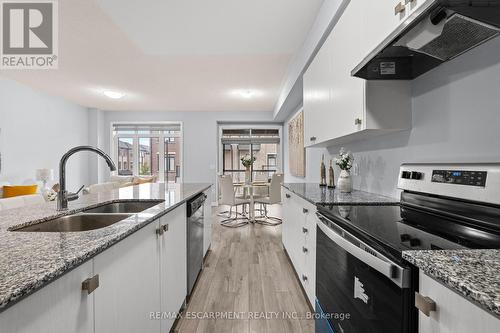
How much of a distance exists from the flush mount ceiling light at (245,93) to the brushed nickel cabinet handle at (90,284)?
14.8 ft

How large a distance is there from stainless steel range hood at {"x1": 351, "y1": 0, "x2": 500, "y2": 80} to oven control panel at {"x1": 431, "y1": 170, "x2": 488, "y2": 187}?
538 mm

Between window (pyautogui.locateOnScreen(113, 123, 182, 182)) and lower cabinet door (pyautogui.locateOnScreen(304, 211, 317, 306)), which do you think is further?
window (pyautogui.locateOnScreen(113, 123, 182, 182))

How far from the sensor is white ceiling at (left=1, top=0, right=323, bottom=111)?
2.32 metres

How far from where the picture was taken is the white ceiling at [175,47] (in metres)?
2.32

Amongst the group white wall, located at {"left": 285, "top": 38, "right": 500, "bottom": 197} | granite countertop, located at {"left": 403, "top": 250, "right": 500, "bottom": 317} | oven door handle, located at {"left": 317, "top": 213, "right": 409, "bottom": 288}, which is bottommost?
oven door handle, located at {"left": 317, "top": 213, "right": 409, "bottom": 288}

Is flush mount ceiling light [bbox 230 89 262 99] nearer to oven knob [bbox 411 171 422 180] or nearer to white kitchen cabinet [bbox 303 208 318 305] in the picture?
white kitchen cabinet [bbox 303 208 318 305]

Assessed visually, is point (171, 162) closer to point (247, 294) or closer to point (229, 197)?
point (229, 197)

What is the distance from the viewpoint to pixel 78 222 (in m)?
1.32

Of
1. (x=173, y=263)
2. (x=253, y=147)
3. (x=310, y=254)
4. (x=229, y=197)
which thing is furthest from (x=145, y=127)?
(x=310, y=254)

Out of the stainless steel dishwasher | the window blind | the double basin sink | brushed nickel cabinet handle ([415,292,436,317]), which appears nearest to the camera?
brushed nickel cabinet handle ([415,292,436,317])

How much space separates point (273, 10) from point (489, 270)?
2522 mm

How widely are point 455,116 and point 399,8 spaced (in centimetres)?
59

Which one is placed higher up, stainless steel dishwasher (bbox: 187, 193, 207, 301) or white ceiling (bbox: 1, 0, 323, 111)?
white ceiling (bbox: 1, 0, 323, 111)

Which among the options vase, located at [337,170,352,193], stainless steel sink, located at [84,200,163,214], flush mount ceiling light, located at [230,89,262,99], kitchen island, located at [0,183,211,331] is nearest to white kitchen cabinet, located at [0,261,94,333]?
kitchen island, located at [0,183,211,331]
